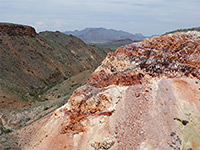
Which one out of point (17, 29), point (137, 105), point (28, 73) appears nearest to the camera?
point (137, 105)

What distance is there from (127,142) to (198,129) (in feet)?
15.1

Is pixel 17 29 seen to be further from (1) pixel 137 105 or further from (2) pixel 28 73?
(1) pixel 137 105

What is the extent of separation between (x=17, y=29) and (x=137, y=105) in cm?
4283

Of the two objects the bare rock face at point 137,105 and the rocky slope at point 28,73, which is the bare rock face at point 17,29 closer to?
the rocky slope at point 28,73

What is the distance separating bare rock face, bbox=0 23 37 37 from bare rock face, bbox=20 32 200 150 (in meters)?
35.2

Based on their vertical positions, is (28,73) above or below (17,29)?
below

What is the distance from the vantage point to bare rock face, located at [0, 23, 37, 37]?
4634 cm

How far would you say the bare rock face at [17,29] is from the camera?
46.3 meters

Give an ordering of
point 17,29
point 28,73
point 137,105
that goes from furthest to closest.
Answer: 1. point 17,29
2. point 28,73
3. point 137,105

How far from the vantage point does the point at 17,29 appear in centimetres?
4909

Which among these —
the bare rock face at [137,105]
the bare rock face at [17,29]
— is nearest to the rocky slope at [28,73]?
the bare rock face at [17,29]

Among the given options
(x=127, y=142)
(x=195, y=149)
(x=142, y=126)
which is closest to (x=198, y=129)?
(x=195, y=149)

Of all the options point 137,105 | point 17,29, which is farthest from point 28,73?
point 137,105

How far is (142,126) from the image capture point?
13.3 m
